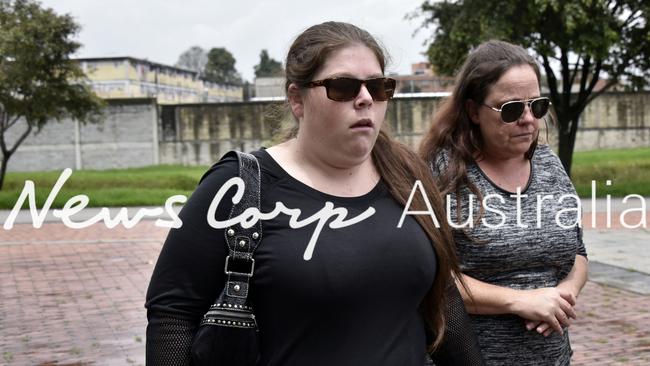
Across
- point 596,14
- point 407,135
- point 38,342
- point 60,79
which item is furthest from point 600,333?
point 407,135

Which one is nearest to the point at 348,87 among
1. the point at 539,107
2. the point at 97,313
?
the point at 539,107

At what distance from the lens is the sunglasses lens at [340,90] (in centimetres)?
215

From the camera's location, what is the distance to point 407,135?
35.9m

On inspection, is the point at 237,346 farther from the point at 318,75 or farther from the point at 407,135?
the point at 407,135

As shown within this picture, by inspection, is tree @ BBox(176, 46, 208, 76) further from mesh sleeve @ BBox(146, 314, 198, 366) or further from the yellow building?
mesh sleeve @ BBox(146, 314, 198, 366)

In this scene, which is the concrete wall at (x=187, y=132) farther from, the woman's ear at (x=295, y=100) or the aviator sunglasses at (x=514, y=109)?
the woman's ear at (x=295, y=100)

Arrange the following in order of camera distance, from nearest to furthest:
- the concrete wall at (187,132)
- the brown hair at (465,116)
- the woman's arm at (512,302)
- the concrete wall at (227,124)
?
the woman's arm at (512,302), the brown hair at (465,116), the concrete wall at (227,124), the concrete wall at (187,132)

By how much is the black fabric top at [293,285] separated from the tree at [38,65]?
74.6ft

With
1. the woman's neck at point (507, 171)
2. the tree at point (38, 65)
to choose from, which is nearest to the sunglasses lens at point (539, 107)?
the woman's neck at point (507, 171)

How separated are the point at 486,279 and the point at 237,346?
3.27 ft

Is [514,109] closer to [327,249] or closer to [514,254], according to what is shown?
[514,254]

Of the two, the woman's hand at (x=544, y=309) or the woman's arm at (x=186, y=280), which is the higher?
the woman's arm at (x=186, y=280)

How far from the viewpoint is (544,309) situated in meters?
2.67

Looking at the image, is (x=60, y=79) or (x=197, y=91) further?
(x=197, y=91)
